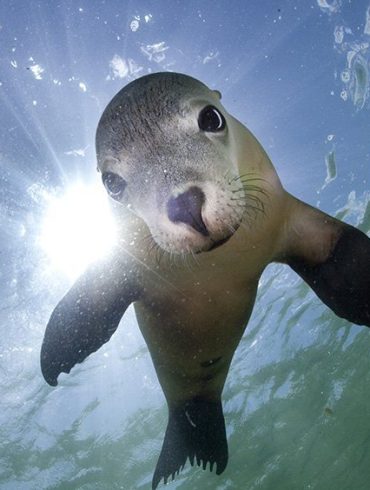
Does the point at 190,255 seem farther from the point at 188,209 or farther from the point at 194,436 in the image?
the point at 194,436

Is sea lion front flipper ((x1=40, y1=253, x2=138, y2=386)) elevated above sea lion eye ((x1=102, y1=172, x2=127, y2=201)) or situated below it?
below

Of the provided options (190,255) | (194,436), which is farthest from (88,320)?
(194,436)

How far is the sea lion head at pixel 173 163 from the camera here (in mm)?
1866

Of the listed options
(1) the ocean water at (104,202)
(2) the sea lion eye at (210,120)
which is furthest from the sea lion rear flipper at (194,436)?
(1) the ocean water at (104,202)

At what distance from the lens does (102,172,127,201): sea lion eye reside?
2316 millimetres

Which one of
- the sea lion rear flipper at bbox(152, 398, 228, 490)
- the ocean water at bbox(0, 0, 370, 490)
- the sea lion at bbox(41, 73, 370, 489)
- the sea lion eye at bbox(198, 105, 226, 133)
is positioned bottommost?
the sea lion rear flipper at bbox(152, 398, 228, 490)

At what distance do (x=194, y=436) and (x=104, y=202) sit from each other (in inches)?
135

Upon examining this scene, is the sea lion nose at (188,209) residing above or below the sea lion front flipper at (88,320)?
below

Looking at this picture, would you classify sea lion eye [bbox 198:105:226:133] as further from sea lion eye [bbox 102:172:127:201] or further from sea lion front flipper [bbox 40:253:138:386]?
sea lion front flipper [bbox 40:253:138:386]

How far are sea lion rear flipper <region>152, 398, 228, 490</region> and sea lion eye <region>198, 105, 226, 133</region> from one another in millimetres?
2442

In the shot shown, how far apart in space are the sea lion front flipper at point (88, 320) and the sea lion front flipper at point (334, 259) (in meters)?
1.22

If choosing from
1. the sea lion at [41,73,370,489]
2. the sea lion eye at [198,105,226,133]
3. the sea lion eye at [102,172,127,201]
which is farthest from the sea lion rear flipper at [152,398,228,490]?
the sea lion eye at [198,105,226,133]

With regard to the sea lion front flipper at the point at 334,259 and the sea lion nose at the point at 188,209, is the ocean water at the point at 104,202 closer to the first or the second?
the sea lion front flipper at the point at 334,259

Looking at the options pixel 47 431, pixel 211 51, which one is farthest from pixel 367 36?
pixel 47 431
